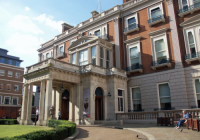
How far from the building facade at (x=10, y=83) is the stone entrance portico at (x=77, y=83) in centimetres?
3078

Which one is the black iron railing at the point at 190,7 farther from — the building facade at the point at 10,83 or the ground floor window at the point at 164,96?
the building facade at the point at 10,83

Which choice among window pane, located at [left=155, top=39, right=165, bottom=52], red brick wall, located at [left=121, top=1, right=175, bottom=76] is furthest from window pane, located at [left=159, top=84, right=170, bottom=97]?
window pane, located at [left=155, top=39, right=165, bottom=52]

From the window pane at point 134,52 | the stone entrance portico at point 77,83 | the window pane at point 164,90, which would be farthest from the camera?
the window pane at point 134,52

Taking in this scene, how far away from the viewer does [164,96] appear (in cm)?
2138

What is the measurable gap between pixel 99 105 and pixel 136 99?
16.5ft

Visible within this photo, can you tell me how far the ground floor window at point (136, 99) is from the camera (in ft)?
76.1

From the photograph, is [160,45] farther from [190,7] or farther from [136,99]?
[136,99]

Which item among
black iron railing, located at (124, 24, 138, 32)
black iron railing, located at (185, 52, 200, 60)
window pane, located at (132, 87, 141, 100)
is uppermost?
black iron railing, located at (124, 24, 138, 32)

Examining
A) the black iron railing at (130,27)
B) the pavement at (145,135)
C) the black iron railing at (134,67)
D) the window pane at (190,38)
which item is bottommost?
the pavement at (145,135)

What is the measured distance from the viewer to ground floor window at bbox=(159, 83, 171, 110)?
20969mm

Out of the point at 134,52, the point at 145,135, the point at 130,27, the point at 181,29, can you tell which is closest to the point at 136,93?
the point at 134,52

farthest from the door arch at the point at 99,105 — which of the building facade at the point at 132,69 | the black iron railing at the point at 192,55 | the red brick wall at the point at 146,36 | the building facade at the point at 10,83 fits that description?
the building facade at the point at 10,83

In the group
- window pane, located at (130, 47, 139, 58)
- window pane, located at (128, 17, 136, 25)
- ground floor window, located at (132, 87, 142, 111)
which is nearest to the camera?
ground floor window, located at (132, 87, 142, 111)

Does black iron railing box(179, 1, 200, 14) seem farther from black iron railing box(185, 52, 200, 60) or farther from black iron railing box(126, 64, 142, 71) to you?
black iron railing box(126, 64, 142, 71)
